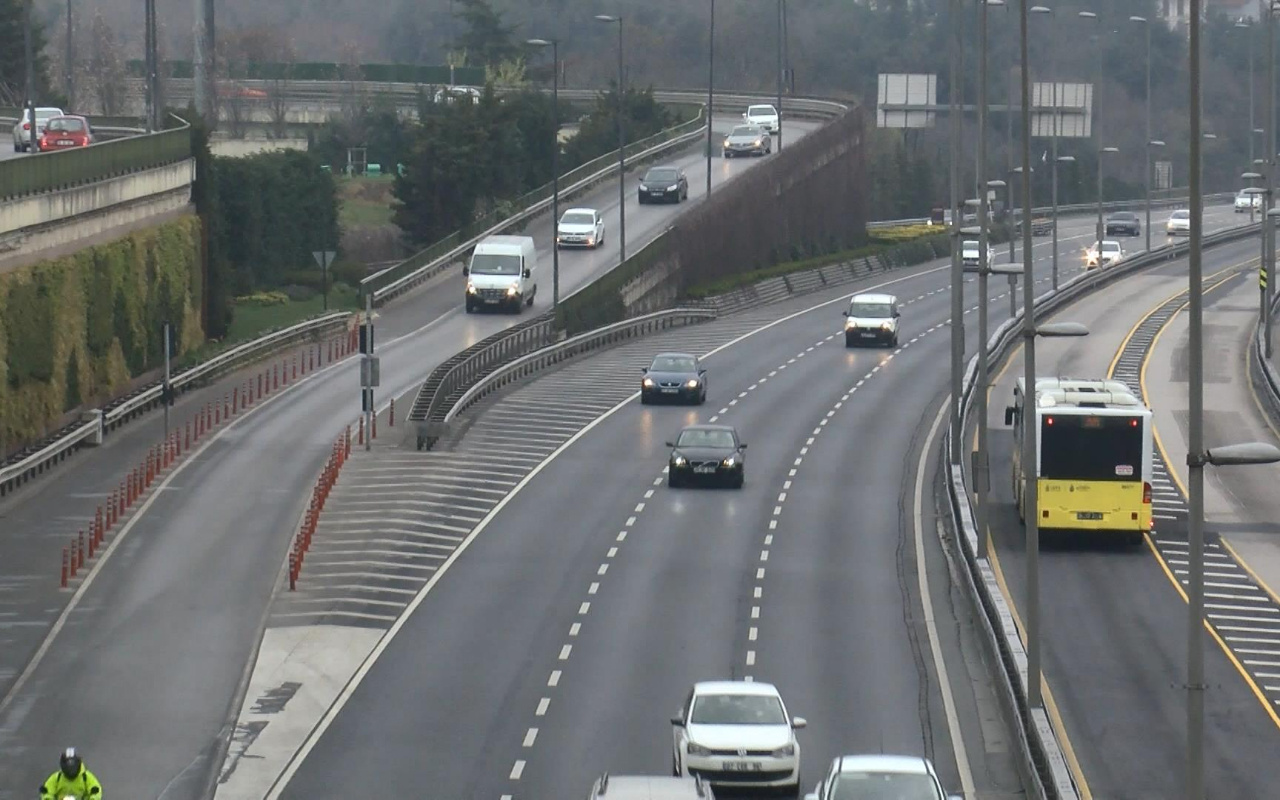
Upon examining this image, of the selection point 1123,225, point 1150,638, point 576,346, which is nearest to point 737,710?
point 1150,638

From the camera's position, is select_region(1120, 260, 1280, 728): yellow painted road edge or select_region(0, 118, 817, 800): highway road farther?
select_region(1120, 260, 1280, 728): yellow painted road edge

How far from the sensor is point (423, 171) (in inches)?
3706

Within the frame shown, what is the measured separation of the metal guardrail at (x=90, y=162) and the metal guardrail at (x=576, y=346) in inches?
450

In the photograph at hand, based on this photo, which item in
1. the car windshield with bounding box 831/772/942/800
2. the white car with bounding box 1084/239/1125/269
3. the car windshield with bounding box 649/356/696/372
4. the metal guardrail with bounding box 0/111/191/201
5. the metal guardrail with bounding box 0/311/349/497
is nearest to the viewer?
the car windshield with bounding box 831/772/942/800

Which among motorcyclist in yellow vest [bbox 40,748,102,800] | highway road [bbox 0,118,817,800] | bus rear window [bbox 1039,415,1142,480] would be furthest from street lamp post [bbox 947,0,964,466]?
motorcyclist in yellow vest [bbox 40,748,102,800]

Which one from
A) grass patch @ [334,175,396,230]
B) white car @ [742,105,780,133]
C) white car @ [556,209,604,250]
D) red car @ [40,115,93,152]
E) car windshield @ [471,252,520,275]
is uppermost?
white car @ [742,105,780,133]

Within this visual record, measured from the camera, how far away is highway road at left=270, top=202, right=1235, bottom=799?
2923 centimetres

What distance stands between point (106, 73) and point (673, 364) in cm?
7197

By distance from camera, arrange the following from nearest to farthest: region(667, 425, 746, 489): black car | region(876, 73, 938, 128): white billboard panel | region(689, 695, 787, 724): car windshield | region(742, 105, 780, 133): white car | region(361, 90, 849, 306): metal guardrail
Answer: region(689, 695, 787, 724): car windshield < region(667, 425, 746, 489): black car < region(361, 90, 849, 306): metal guardrail < region(876, 73, 938, 128): white billboard panel < region(742, 105, 780, 133): white car

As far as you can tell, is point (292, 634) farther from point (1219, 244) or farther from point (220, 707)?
point (1219, 244)

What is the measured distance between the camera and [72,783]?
65.3ft

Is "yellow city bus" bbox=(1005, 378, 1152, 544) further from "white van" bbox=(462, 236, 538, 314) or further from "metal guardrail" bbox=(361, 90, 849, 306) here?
"metal guardrail" bbox=(361, 90, 849, 306)

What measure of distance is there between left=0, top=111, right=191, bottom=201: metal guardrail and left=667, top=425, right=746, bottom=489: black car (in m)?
16.6

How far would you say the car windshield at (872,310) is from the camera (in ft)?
248
